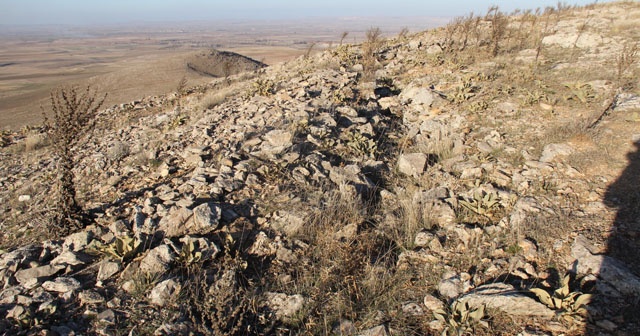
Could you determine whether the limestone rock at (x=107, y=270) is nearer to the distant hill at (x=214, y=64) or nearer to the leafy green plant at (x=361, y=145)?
the leafy green plant at (x=361, y=145)

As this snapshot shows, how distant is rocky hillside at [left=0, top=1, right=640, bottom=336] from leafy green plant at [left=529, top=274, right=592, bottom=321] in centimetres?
1

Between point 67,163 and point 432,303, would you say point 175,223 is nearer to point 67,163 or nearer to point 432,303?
point 67,163

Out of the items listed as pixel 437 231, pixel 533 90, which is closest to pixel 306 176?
pixel 437 231

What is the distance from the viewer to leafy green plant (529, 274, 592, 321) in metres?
2.66

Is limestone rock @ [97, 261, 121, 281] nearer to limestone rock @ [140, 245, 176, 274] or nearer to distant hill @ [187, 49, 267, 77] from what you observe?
limestone rock @ [140, 245, 176, 274]

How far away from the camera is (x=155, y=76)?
22422mm

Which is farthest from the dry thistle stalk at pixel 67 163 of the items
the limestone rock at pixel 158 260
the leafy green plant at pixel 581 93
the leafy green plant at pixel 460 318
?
the leafy green plant at pixel 581 93

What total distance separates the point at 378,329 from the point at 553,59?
30.7 feet

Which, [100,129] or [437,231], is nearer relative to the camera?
[437,231]

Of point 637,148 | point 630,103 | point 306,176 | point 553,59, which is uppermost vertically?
point 553,59

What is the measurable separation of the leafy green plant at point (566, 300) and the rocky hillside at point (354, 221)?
15 millimetres

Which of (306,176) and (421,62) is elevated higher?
(421,62)

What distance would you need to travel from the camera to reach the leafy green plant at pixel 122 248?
3.55m

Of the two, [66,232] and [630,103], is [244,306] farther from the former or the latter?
[630,103]
